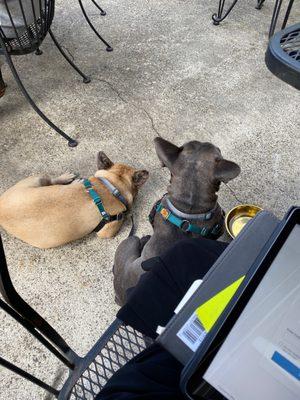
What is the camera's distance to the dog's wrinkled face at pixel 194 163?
6.79 feet

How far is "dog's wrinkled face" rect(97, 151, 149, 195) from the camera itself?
8.64 ft

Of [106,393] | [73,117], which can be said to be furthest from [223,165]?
[73,117]

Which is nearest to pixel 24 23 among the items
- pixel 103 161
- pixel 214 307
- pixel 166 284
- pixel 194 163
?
pixel 103 161

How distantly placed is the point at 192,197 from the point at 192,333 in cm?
115

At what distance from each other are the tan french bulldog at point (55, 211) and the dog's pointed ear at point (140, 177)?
0.10m

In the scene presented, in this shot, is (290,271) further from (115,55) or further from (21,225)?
(115,55)

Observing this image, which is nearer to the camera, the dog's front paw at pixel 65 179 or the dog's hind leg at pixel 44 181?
the dog's hind leg at pixel 44 181

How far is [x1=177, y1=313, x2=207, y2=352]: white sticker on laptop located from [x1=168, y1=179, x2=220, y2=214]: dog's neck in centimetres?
112

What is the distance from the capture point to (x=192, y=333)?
100 cm

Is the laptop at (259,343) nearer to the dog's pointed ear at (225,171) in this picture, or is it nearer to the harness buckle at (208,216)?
the dog's pointed ear at (225,171)

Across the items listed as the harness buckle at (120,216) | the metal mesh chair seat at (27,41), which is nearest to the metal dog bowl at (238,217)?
the harness buckle at (120,216)

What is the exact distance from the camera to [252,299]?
2.76ft

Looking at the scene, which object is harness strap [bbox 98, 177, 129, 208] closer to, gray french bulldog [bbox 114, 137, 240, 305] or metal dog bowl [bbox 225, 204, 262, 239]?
gray french bulldog [bbox 114, 137, 240, 305]

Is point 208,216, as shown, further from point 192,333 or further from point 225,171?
point 192,333
